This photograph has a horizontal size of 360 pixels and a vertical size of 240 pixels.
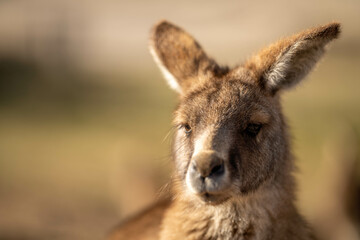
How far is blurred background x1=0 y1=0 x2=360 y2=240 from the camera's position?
8664mm

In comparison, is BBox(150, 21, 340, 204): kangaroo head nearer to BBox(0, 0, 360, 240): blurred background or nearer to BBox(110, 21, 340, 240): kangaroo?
BBox(110, 21, 340, 240): kangaroo

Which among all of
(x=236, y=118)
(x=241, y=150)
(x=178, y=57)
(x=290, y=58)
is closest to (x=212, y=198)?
(x=241, y=150)

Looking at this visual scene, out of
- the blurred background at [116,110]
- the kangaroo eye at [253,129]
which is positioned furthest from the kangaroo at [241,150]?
the blurred background at [116,110]

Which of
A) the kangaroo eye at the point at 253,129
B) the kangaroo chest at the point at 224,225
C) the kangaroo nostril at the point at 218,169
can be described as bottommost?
the kangaroo chest at the point at 224,225

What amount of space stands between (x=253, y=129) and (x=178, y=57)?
1.14m

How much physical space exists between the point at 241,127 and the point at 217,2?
2496 cm

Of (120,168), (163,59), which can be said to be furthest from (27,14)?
(163,59)

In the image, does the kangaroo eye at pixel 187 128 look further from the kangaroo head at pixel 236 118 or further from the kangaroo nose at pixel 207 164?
the kangaroo nose at pixel 207 164

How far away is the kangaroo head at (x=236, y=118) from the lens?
3.74 meters

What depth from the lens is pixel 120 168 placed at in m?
9.34

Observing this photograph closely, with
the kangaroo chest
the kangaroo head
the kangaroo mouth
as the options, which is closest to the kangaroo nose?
the kangaroo head

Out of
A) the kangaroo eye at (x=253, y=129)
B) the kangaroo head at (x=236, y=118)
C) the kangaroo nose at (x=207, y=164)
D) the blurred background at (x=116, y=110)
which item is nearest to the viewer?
the kangaroo nose at (x=207, y=164)

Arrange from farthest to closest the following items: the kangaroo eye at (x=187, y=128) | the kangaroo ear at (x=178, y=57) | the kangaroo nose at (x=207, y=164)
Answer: the kangaroo ear at (x=178, y=57), the kangaroo eye at (x=187, y=128), the kangaroo nose at (x=207, y=164)

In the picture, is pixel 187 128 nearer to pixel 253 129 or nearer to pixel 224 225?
pixel 253 129
